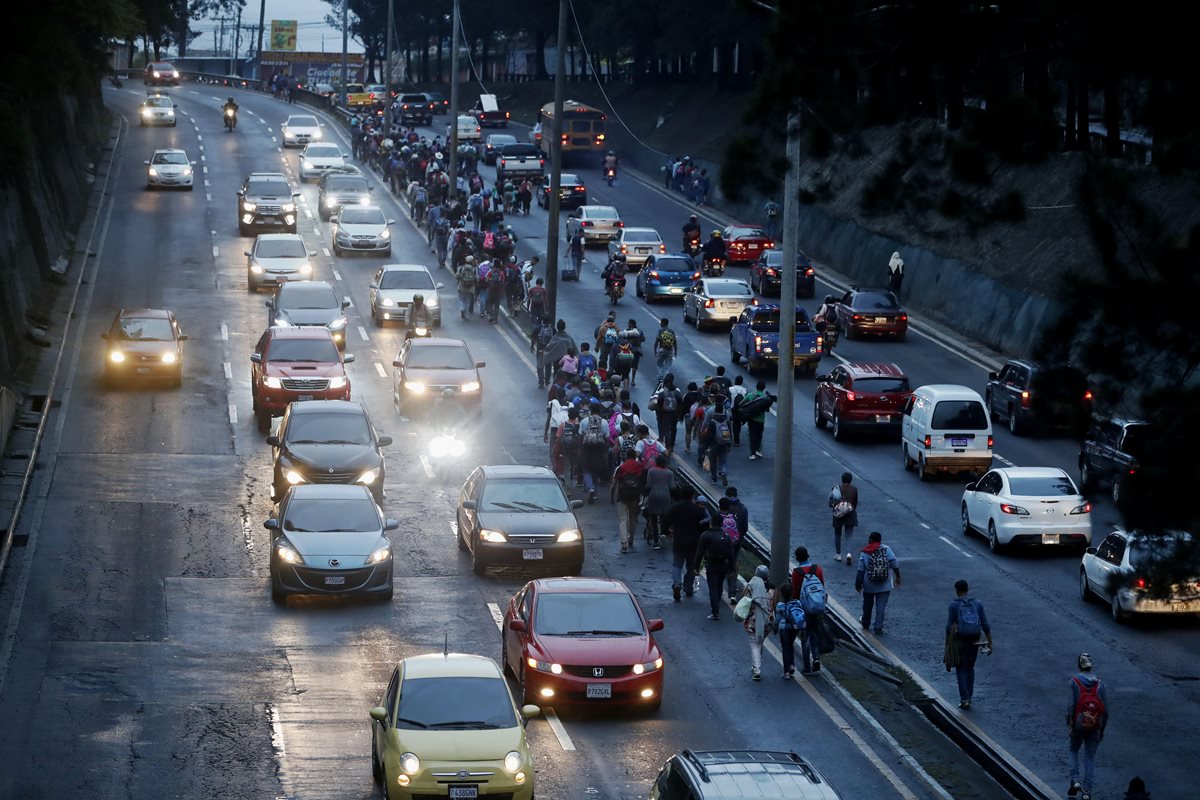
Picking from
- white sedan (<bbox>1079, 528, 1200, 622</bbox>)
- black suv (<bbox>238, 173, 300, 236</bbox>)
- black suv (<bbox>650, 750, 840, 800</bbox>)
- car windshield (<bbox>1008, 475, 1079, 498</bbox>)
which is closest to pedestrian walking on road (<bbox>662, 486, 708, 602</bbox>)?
white sedan (<bbox>1079, 528, 1200, 622</bbox>)

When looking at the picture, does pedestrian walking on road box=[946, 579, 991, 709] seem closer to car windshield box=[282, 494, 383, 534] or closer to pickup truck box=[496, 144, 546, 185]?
car windshield box=[282, 494, 383, 534]

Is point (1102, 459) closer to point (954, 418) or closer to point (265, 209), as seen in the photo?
point (954, 418)

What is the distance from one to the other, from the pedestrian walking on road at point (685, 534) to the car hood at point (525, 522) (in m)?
1.70

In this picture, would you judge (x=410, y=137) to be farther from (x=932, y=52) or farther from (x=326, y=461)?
(x=932, y=52)

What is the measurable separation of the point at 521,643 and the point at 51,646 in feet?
21.2

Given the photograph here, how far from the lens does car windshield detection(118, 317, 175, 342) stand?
41.1 metres

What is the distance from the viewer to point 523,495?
29219mm

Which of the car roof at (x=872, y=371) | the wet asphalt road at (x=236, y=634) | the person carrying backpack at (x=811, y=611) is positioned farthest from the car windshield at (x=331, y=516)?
the car roof at (x=872, y=371)

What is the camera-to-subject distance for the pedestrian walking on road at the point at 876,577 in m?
25.8

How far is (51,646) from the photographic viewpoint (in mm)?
24562

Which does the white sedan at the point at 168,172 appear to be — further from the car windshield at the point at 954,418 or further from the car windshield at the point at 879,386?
the car windshield at the point at 954,418

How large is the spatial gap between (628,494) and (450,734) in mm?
12316

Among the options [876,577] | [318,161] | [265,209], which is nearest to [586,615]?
[876,577]

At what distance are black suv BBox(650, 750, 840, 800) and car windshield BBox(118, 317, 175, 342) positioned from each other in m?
27.1
